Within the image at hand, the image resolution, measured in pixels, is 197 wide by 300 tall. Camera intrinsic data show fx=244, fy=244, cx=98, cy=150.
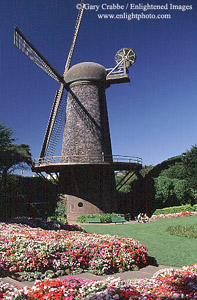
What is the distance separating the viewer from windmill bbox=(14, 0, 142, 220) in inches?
846

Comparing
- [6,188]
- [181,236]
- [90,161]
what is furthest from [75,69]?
[181,236]

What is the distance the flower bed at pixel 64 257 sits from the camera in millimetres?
5922

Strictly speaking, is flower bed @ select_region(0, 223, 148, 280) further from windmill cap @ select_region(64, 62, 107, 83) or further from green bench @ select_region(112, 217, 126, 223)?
windmill cap @ select_region(64, 62, 107, 83)

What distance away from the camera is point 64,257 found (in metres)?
6.54

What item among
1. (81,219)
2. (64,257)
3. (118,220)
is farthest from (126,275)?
(81,219)

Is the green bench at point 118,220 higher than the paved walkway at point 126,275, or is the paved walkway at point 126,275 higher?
the paved walkway at point 126,275

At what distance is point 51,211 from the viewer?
2217 cm

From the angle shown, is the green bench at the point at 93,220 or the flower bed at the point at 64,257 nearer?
the flower bed at the point at 64,257

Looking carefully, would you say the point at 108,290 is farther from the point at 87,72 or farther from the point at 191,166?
the point at 191,166

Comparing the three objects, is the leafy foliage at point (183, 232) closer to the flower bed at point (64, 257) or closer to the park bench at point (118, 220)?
the flower bed at point (64, 257)

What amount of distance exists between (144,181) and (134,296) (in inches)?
1094

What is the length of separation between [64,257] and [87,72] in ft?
65.9

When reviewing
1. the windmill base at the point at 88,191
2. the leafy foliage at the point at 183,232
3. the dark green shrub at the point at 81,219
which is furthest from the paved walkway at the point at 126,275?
the windmill base at the point at 88,191

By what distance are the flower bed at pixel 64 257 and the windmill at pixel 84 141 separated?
1332 centimetres
